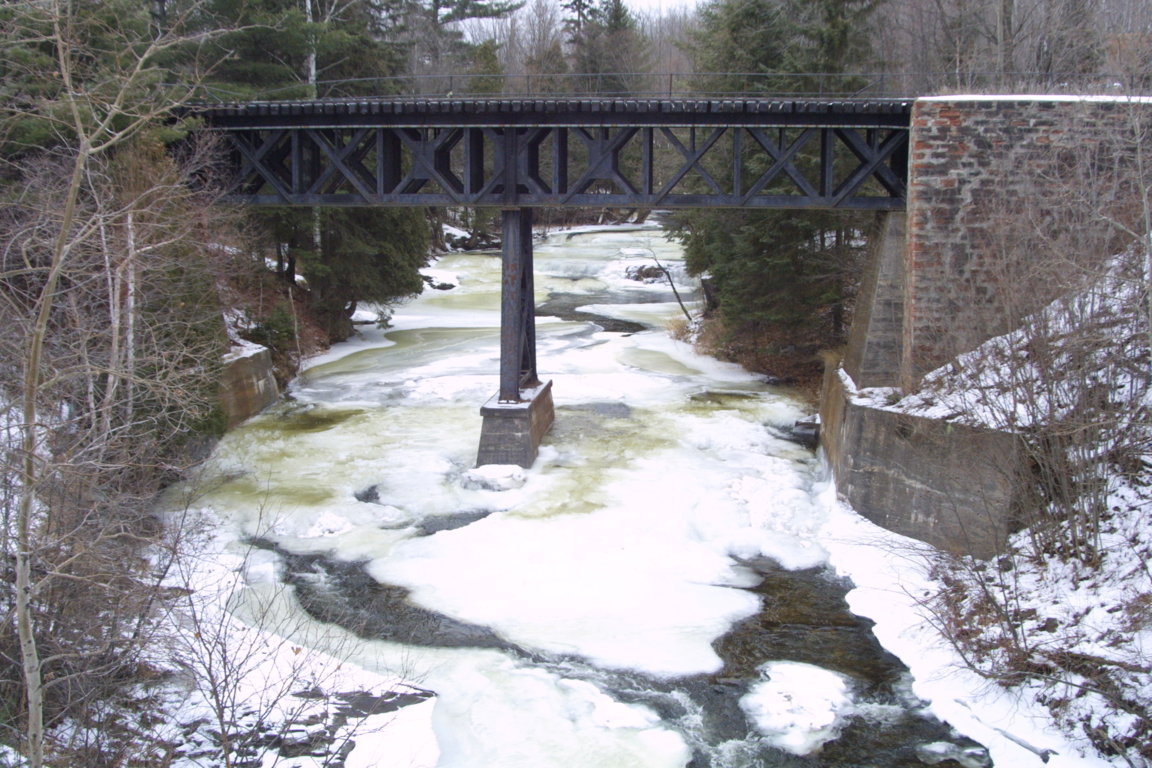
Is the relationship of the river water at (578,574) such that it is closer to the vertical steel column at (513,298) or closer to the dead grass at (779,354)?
the dead grass at (779,354)

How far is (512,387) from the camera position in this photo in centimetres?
1792

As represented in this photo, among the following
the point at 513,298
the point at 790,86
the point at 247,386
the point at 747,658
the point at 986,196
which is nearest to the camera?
the point at 747,658

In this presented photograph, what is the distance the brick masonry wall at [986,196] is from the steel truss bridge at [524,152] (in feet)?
3.23

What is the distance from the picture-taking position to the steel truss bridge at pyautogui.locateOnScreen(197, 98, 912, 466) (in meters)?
16.0

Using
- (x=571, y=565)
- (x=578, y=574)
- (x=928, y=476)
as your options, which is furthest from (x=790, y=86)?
(x=578, y=574)

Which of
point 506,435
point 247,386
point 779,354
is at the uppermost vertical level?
point 779,354

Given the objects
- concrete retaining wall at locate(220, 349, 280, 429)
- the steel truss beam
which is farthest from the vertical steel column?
concrete retaining wall at locate(220, 349, 280, 429)

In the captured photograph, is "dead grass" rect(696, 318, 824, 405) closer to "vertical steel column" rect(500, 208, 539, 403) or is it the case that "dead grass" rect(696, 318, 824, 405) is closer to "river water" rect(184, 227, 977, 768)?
"river water" rect(184, 227, 977, 768)

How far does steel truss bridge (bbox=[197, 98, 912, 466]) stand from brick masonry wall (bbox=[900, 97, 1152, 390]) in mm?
986

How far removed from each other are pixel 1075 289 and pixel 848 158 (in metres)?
12.2

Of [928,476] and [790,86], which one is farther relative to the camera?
[790,86]

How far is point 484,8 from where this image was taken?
185 feet

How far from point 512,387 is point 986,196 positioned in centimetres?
867

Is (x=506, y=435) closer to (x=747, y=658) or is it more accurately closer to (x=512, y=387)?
(x=512, y=387)
